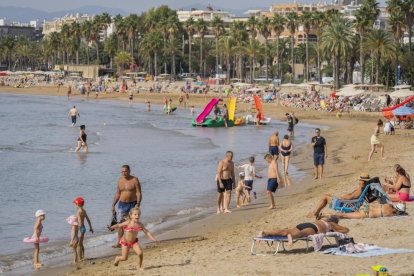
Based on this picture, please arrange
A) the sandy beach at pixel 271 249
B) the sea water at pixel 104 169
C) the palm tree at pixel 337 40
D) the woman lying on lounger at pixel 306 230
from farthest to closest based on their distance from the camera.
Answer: the palm tree at pixel 337 40 → the sea water at pixel 104 169 → the woman lying on lounger at pixel 306 230 → the sandy beach at pixel 271 249

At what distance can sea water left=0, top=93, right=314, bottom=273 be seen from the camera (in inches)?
443

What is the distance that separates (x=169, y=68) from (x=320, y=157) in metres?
82.3

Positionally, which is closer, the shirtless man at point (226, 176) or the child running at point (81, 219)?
the child running at point (81, 219)

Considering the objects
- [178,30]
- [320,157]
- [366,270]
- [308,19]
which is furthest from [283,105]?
[178,30]

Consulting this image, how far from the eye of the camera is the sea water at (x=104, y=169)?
11258 millimetres

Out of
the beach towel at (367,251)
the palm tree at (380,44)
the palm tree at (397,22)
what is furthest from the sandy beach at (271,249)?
the palm tree at (397,22)

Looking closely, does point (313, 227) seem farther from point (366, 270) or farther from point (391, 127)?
point (391, 127)

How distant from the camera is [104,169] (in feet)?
62.0

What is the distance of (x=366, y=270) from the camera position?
21.6 feet

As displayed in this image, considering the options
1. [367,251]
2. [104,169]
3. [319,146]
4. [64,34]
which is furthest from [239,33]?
[367,251]

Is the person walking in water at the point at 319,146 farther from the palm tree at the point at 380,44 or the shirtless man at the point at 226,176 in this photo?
the palm tree at the point at 380,44

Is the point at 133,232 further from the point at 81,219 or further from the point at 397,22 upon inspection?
the point at 397,22

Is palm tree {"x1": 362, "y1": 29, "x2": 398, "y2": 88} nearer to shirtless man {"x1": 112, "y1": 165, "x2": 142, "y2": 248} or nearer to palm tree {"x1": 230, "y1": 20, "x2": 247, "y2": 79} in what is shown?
palm tree {"x1": 230, "y1": 20, "x2": 247, "y2": 79}

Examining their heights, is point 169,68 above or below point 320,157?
above
